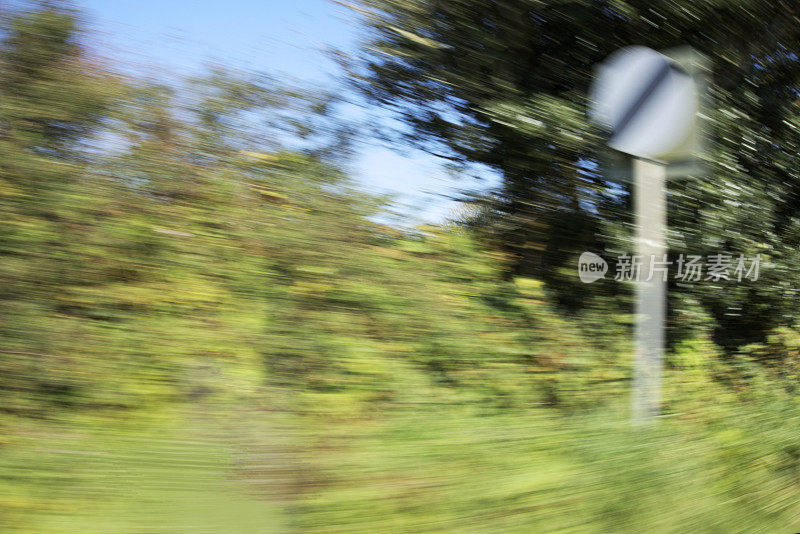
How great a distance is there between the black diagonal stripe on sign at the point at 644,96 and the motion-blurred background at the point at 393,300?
123 centimetres

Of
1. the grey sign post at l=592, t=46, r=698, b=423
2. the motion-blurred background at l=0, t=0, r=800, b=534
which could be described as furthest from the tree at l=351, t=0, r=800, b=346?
the grey sign post at l=592, t=46, r=698, b=423

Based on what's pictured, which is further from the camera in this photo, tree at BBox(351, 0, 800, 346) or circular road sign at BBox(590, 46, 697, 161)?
tree at BBox(351, 0, 800, 346)

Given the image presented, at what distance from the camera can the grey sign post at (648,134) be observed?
339 cm

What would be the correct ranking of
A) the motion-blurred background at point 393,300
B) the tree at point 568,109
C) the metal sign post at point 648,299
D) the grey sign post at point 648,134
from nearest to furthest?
the motion-blurred background at point 393,300 < the grey sign post at point 648,134 < the metal sign post at point 648,299 < the tree at point 568,109

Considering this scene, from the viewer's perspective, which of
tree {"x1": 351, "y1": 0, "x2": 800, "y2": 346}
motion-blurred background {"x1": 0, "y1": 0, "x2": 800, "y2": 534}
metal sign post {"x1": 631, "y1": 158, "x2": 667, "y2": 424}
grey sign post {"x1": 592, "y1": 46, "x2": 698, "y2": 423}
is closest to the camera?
motion-blurred background {"x1": 0, "y1": 0, "x2": 800, "y2": 534}

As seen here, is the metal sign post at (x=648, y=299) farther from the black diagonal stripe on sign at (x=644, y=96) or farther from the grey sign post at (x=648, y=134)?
the black diagonal stripe on sign at (x=644, y=96)

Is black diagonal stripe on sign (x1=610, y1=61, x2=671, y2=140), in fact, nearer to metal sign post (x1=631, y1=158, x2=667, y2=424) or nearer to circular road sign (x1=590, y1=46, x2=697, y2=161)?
circular road sign (x1=590, y1=46, x2=697, y2=161)

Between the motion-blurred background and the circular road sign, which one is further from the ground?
the circular road sign

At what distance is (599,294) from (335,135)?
93.6 inches

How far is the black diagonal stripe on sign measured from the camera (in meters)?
3.37

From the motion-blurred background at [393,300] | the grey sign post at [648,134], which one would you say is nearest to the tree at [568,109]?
the motion-blurred background at [393,300]

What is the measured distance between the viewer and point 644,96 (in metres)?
3.41

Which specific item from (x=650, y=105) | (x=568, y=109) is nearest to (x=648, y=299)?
(x=650, y=105)

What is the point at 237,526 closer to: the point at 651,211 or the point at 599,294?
the point at 651,211
